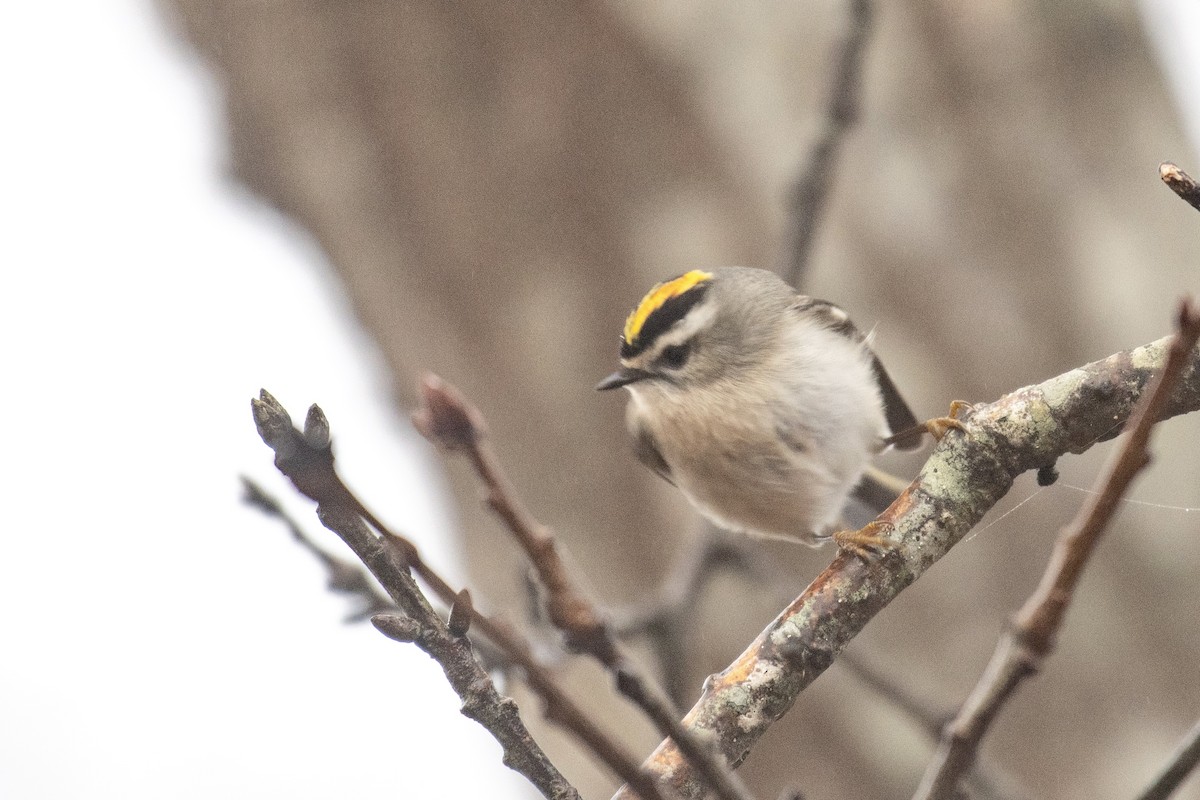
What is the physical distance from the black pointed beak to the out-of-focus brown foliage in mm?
712

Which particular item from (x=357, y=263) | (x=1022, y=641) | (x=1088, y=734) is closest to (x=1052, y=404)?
(x=1022, y=641)

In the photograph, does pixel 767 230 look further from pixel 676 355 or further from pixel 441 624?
pixel 441 624

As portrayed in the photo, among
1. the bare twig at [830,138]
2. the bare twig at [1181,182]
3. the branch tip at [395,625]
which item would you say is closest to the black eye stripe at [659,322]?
the bare twig at [830,138]

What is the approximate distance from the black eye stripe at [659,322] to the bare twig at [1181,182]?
1.40 metres

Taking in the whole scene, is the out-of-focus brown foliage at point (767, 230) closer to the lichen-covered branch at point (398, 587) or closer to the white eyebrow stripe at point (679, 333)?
the white eyebrow stripe at point (679, 333)

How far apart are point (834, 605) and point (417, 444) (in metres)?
2.37

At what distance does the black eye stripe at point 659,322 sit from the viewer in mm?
2299

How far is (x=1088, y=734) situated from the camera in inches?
105

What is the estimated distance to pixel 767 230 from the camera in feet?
9.86

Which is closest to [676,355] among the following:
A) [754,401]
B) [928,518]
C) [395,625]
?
[754,401]

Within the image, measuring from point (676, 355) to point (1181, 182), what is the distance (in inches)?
56.6

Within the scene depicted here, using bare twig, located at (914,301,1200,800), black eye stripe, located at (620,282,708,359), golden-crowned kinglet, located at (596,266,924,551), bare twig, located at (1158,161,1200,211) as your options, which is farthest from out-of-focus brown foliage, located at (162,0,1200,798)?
bare twig, located at (914,301,1200,800)

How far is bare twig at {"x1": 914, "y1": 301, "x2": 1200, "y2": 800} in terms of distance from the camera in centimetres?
65

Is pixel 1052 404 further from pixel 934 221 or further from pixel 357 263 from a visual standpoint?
pixel 357 263
